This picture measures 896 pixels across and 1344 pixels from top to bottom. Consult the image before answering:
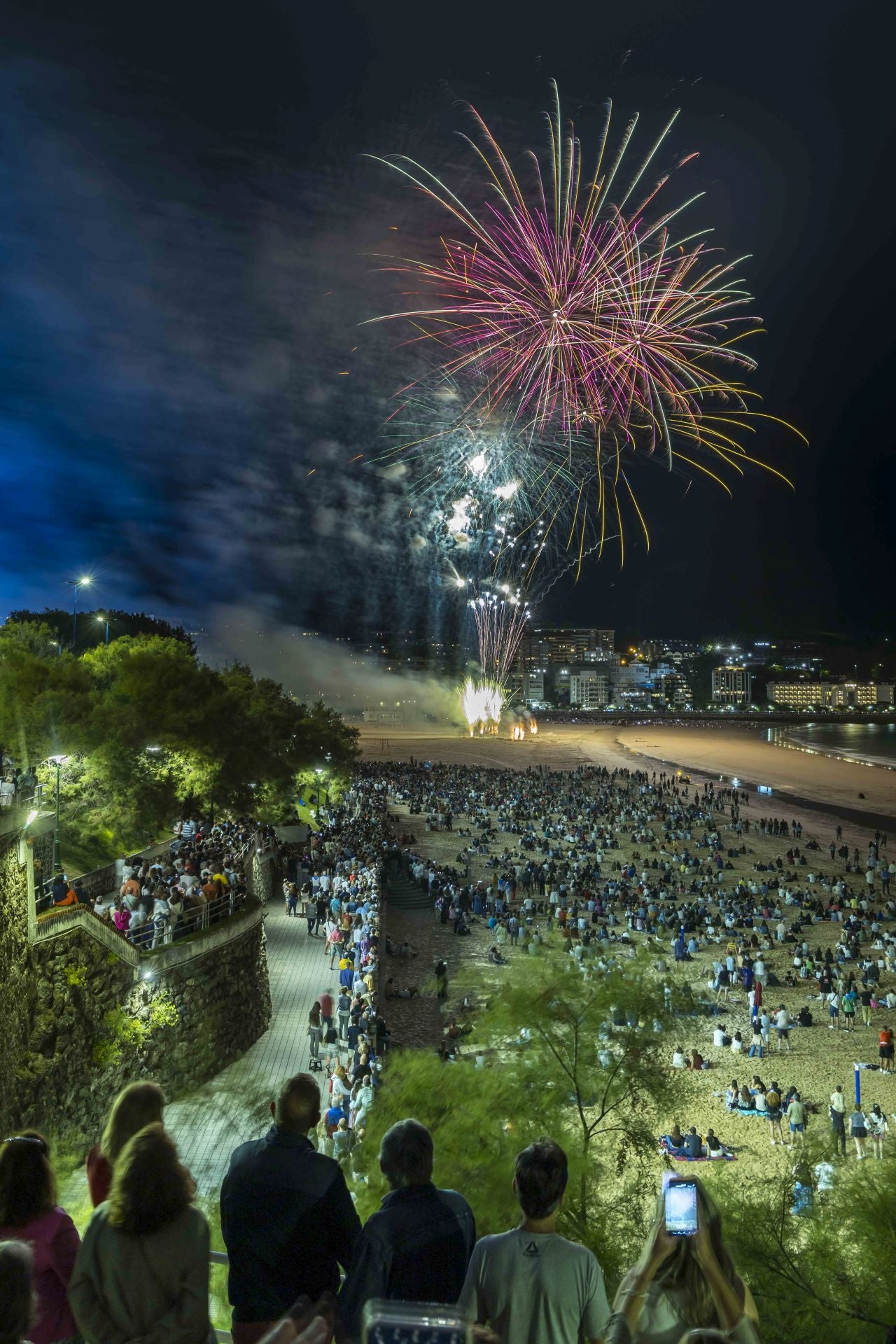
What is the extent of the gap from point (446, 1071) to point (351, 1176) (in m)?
1.21

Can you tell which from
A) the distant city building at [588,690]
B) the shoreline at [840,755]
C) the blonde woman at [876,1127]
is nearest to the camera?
the blonde woman at [876,1127]

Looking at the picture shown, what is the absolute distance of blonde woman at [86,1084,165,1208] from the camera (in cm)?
275

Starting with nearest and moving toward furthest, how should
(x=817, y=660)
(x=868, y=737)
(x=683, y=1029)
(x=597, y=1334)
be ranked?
(x=597, y=1334) < (x=683, y=1029) < (x=868, y=737) < (x=817, y=660)

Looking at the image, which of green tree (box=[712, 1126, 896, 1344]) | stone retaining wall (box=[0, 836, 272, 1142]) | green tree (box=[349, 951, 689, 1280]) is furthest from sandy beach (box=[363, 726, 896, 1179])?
stone retaining wall (box=[0, 836, 272, 1142])

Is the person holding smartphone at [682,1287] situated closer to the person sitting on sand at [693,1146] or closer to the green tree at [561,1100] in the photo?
the green tree at [561,1100]

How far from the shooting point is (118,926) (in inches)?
490

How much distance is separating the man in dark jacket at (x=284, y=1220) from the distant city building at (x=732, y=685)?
531ft

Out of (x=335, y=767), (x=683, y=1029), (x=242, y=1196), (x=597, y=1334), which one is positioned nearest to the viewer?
(x=597, y=1334)

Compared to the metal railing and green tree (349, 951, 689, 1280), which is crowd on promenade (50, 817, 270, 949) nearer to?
the metal railing

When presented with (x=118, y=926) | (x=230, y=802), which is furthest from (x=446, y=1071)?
(x=230, y=802)

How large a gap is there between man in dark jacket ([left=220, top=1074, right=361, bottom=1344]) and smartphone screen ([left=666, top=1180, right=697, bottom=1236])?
96 centimetres

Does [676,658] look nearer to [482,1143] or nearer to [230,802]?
[230,802]

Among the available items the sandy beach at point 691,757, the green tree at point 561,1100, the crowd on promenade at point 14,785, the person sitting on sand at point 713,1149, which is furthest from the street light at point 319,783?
the green tree at point 561,1100

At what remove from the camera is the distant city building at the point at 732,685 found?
15850 cm
